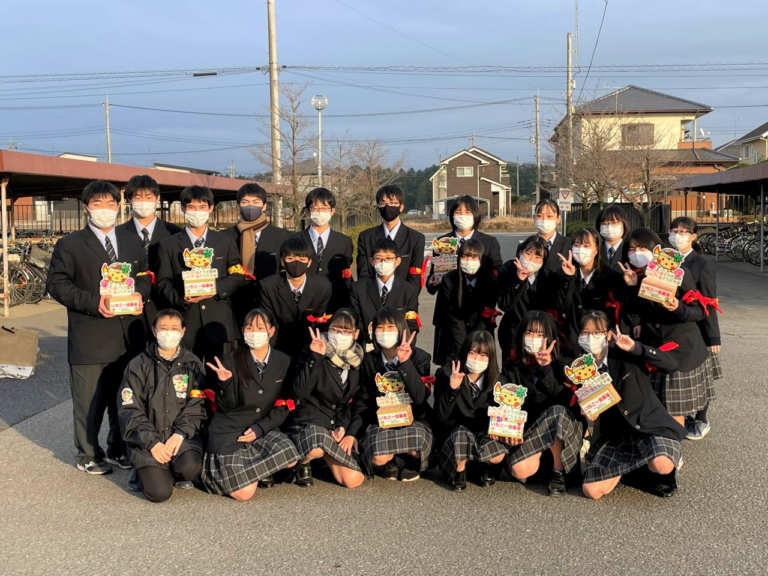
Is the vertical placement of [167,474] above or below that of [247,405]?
below

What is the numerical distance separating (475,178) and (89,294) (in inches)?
2452

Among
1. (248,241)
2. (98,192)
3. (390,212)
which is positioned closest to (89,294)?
(98,192)

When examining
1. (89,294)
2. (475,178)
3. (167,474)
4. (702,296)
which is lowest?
(167,474)

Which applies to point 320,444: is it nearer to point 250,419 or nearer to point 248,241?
point 250,419

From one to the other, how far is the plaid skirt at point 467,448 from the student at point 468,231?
4.44 feet

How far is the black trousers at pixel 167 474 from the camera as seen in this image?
14.3 feet

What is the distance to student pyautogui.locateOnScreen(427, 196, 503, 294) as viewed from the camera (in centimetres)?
552

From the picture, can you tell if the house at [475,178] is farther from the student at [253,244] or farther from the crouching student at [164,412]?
the crouching student at [164,412]

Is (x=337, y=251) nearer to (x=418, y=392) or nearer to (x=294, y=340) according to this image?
(x=294, y=340)

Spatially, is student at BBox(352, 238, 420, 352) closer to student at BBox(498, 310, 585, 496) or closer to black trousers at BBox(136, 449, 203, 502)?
student at BBox(498, 310, 585, 496)

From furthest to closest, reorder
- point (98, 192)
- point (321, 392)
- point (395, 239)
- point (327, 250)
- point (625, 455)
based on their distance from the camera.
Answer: point (395, 239) < point (327, 250) < point (98, 192) < point (321, 392) < point (625, 455)

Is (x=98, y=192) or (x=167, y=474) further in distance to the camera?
(x=98, y=192)

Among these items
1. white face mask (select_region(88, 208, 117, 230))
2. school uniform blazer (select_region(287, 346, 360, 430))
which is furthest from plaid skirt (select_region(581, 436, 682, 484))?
white face mask (select_region(88, 208, 117, 230))

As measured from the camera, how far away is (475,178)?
6538 centimetres
